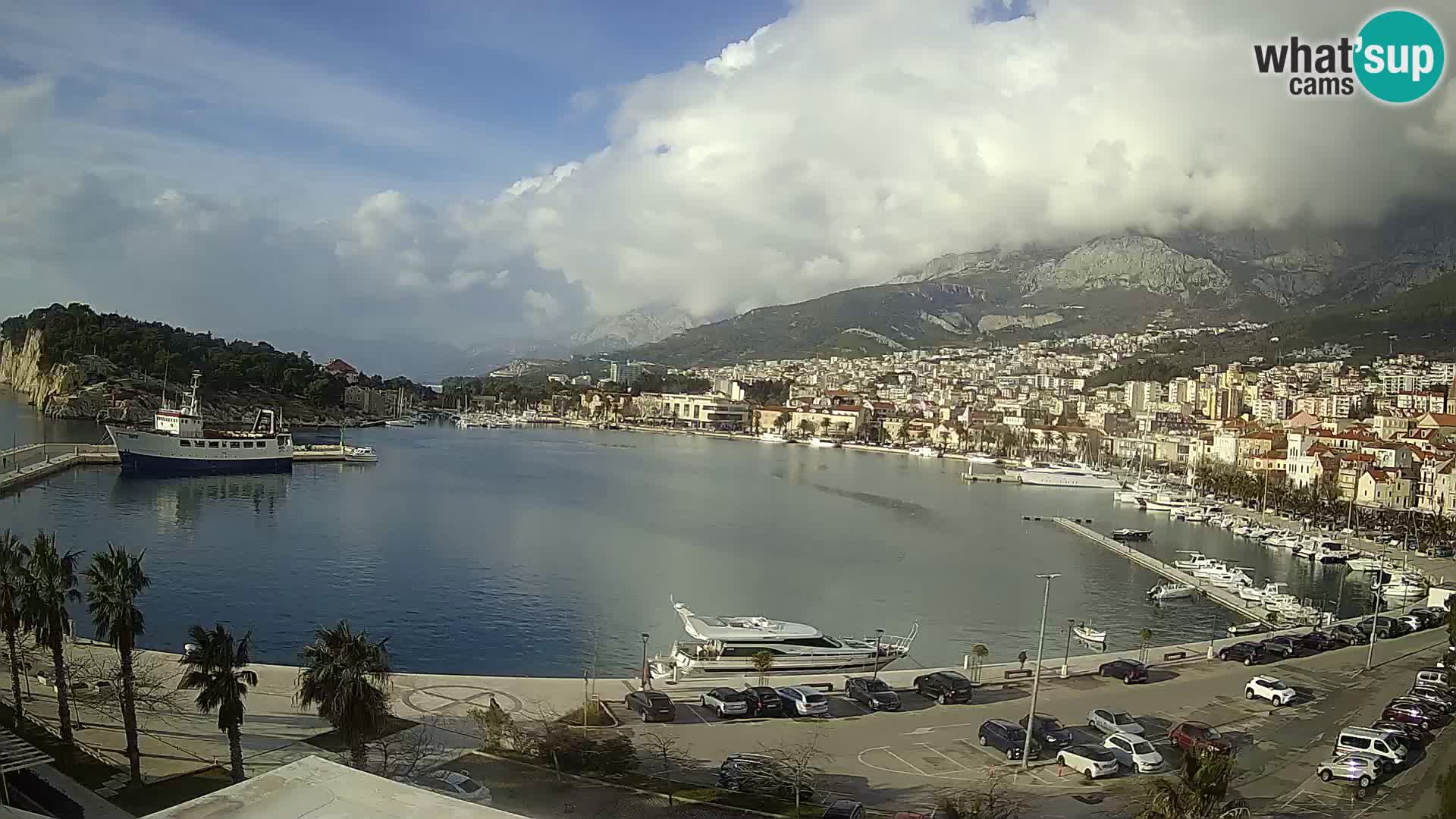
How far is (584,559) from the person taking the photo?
1934 centimetres

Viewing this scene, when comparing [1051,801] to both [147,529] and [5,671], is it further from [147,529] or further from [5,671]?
[147,529]

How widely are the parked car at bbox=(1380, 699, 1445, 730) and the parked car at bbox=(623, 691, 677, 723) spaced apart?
6.66 metres

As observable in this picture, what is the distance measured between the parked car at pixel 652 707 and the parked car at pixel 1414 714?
6.66m

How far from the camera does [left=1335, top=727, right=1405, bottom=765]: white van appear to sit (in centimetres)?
807

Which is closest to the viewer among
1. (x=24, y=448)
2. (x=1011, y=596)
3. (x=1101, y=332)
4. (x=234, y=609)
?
(x=234, y=609)

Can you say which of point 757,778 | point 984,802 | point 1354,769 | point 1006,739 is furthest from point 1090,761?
point 757,778

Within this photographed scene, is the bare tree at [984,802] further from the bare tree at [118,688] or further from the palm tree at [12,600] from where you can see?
the palm tree at [12,600]

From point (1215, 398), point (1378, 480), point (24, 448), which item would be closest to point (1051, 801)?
point (1378, 480)

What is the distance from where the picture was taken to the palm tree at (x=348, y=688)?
21.5 feet

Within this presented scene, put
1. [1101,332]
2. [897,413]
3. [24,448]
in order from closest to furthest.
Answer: [24,448]
[897,413]
[1101,332]

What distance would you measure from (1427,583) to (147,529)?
25259 mm

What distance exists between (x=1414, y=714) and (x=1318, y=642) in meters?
3.91

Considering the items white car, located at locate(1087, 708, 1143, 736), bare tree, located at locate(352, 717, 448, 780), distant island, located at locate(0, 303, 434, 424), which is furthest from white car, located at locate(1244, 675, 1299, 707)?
distant island, located at locate(0, 303, 434, 424)

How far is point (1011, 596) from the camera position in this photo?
58.5ft
